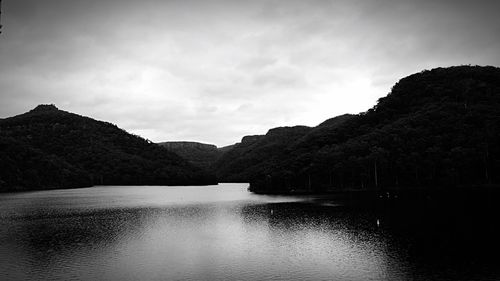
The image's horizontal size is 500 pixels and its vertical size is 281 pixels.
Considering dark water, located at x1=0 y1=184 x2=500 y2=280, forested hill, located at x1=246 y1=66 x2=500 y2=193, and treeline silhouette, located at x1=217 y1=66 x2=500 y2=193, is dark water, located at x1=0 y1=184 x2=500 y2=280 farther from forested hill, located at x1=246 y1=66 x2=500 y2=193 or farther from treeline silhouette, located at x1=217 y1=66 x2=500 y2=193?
forested hill, located at x1=246 y1=66 x2=500 y2=193

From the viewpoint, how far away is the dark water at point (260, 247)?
39.6m

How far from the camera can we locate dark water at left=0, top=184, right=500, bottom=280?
1559 inches

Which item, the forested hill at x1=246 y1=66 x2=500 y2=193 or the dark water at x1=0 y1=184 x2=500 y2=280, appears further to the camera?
the forested hill at x1=246 y1=66 x2=500 y2=193

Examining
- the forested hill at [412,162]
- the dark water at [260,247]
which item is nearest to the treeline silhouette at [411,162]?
the forested hill at [412,162]

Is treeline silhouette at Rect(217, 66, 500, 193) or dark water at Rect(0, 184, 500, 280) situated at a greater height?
treeline silhouette at Rect(217, 66, 500, 193)

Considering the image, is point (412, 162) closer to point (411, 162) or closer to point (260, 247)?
point (411, 162)

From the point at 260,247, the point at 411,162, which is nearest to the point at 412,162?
the point at 411,162

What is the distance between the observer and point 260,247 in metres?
53.2

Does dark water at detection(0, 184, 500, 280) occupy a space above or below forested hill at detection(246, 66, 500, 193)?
below

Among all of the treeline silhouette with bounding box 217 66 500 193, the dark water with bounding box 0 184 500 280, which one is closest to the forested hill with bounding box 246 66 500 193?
the treeline silhouette with bounding box 217 66 500 193

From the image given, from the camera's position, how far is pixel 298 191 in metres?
170

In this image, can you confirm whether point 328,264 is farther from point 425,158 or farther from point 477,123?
point 477,123

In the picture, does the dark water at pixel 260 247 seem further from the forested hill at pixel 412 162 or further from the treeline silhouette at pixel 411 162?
A: the forested hill at pixel 412 162

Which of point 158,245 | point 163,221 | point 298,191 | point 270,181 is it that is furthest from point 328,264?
point 270,181
